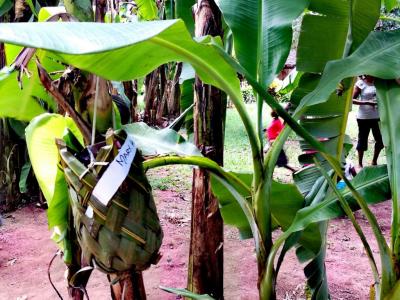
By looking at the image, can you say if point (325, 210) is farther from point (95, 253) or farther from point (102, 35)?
point (102, 35)

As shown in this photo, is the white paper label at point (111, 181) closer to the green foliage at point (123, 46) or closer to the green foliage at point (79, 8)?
the green foliage at point (123, 46)

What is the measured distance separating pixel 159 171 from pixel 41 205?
1.61 metres

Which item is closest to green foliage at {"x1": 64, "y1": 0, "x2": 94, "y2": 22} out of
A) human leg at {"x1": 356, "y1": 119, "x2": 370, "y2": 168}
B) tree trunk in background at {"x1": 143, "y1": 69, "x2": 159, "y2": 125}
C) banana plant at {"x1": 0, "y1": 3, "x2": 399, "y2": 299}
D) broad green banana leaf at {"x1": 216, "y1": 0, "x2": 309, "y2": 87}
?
banana plant at {"x1": 0, "y1": 3, "x2": 399, "y2": 299}

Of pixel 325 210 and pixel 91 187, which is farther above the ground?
pixel 91 187

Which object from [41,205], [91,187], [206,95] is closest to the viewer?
[91,187]

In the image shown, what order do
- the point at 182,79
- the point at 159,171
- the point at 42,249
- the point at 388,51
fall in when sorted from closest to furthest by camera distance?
the point at 388,51
the point at 182,79
the point at 42,249
the point at 159,171

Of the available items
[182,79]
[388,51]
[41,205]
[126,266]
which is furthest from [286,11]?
[41,205]

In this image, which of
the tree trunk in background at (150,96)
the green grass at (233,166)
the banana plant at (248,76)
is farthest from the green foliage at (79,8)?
the tree trunk in background at (150,96)

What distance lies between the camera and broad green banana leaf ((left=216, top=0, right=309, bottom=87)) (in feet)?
3.05

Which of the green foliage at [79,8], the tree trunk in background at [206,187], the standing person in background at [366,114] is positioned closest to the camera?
the green foliage at [79,8]

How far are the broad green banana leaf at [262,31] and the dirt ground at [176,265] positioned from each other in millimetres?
1357

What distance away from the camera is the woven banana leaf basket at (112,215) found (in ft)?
2.05

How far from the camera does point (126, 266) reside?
66cm

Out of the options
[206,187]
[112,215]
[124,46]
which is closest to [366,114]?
[206,187]
